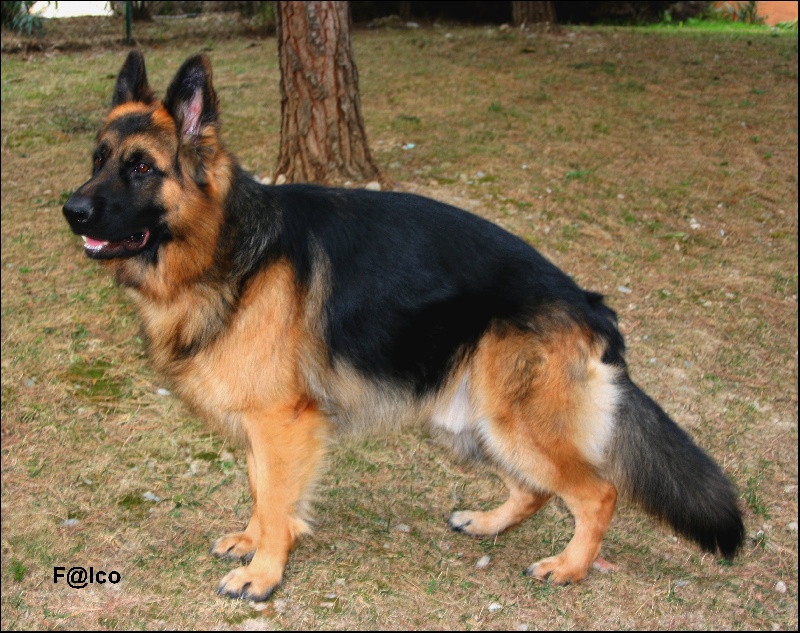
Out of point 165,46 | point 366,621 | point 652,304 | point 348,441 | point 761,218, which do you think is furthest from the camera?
point 165,46

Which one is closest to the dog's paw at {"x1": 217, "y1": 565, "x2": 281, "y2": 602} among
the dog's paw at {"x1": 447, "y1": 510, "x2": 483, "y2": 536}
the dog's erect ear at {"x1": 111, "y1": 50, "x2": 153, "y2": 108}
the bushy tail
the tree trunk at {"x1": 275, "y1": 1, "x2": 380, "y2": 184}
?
the dog's paw at {"x1": 447, "y1": 510, "x2": 483, "y2": 536}

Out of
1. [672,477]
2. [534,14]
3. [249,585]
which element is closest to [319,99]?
[249,585]

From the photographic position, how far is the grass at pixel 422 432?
12.8 ft

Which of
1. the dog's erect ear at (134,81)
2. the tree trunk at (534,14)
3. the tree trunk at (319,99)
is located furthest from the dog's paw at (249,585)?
the tree trunk at (534,14)

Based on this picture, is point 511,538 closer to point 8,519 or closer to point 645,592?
point 645,592

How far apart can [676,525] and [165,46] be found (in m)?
13.0

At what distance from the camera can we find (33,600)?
3736 millimetres

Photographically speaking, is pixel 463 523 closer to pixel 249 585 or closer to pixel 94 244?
pixel 249 585

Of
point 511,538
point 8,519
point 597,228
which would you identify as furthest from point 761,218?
point 8,519

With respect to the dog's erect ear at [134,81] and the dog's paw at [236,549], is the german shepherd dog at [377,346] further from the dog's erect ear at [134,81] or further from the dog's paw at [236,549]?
the dog's paw at [236,549]

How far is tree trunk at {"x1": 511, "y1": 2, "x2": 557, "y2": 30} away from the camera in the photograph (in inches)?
559

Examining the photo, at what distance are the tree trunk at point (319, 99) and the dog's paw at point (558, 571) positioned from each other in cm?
424

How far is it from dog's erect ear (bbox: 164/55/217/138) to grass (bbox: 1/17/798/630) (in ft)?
5.80

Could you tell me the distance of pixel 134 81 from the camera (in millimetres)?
3715
